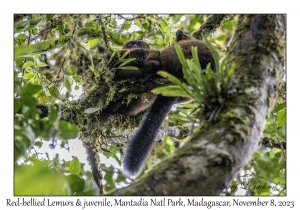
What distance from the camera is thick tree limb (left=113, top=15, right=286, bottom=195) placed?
132 centimetres

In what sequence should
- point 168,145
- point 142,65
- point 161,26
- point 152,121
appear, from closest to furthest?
point 152,121, point 142,65, point 161,26, point 168,145

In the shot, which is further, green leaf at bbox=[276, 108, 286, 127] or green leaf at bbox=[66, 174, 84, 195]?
green leaf at bbox=[276, 108, 286, 127]

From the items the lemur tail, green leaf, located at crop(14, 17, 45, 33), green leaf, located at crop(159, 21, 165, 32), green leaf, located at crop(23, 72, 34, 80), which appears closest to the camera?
green leaf, located at crop(14, 17, 45, 33)

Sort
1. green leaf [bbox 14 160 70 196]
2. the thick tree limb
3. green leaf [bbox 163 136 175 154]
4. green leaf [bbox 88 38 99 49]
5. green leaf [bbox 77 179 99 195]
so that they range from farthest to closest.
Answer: green leaf [bbox 163 136 175 154]
green leaf [bbox 88 38 99 49]
green leaf [bbox 77 179 99 195]
green leaf [bbox 14 160 70 196]
the thick tree limb

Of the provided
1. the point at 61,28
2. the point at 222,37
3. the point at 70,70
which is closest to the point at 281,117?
the point at 222,37

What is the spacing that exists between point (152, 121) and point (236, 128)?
143cm

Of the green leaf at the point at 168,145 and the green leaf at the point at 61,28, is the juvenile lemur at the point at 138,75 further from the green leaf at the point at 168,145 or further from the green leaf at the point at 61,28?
the green leaf at the point at 168,145

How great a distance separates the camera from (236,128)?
151 centimetres

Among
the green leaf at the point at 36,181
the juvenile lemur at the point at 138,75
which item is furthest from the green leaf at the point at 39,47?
the green leaf at the point at 36,181

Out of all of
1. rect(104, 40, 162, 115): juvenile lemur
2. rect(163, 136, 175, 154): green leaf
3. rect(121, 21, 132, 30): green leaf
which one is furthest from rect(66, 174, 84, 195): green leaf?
rect(121, 21, 132, 30): green leaf

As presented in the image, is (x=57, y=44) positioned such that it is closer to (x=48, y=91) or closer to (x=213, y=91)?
(x=48, y=91)

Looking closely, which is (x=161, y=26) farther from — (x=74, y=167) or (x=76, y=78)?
(x=74, y=167)

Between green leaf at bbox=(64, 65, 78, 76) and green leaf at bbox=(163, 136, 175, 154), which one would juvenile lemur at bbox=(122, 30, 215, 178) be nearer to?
green leaf at bbox=(64, 65, 78, 76)
